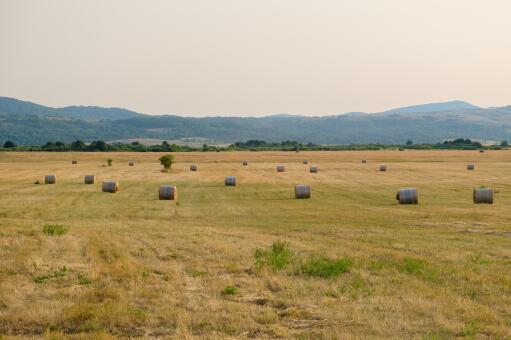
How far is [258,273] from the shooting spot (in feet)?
46.9

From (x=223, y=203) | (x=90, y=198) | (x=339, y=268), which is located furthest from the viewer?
(x=90, y=198)

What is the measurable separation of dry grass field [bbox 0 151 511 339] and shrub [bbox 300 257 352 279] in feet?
0.10

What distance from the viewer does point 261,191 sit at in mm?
41031

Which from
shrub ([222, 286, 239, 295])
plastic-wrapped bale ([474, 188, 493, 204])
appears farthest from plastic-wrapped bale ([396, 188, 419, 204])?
shrub ([222, 286, 239, 295])

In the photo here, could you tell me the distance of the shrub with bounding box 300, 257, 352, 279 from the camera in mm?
14164

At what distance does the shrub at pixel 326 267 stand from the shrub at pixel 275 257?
48 cm

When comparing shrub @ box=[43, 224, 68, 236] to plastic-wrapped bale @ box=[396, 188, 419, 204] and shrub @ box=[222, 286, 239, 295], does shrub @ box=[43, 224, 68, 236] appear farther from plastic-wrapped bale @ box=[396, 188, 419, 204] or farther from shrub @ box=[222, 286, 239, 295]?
plastic-wrapped bale @ box=[396, 188, 419, 204]

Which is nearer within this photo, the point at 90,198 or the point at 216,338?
the point at 216,338

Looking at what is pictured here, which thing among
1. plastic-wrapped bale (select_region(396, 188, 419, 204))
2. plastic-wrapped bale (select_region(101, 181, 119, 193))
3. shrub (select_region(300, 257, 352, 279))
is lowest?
plastic-wrapped bale (select_region(101, 181, 119, 193))

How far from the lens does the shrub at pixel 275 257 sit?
1503cm

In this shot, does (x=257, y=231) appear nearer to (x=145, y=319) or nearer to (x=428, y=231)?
(x=428, y=231)

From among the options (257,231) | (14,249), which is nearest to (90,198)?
(257,231)

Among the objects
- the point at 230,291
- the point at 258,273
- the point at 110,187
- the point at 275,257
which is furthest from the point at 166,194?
the point at 230,291

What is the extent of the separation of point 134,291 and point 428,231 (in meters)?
11.9
